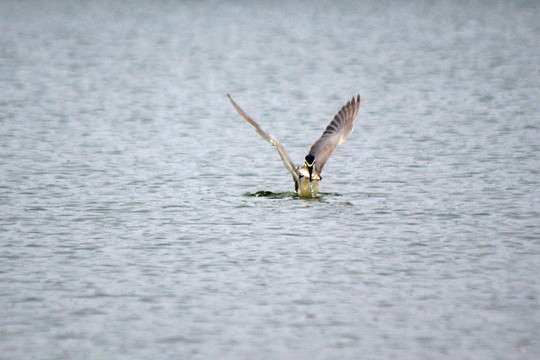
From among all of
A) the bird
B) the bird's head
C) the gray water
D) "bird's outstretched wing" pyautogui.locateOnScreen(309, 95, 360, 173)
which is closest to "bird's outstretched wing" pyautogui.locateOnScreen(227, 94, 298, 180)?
the bird

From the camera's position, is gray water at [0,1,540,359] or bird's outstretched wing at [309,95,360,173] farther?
bird's outstretched wing at [309,95,360,173]

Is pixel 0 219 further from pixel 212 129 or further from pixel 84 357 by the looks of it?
pixel 212 129

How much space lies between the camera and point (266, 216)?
14539 millimetres

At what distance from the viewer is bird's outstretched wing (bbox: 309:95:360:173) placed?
16719mm

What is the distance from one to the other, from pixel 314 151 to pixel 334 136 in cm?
61

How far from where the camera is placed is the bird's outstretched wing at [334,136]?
54.9ft

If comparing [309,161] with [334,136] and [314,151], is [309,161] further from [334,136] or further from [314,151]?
[334,136]

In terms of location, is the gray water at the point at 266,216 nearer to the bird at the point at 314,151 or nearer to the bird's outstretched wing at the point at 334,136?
the bird at the point at 314,151

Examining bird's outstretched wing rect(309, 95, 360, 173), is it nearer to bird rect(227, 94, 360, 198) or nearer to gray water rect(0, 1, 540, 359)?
bird rect(227, 94, 360, 198)

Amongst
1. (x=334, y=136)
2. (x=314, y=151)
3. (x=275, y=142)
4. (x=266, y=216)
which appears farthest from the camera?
(x=334, y=136)

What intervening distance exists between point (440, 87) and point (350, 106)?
13.8 meters

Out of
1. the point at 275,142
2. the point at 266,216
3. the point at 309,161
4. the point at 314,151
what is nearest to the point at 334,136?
the point at 314,151

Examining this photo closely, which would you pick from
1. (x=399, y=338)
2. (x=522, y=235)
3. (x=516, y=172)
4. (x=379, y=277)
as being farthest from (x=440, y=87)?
(x=399, y=338)

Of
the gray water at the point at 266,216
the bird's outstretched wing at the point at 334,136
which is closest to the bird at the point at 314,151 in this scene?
the bird's outstretched wing at the point at 334,136
